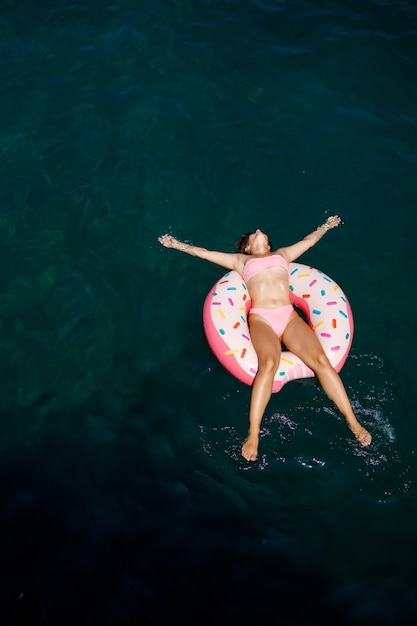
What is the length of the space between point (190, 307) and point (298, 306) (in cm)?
119

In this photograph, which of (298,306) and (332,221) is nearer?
(298,306)

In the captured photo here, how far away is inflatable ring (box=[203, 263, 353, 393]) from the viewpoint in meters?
5.41

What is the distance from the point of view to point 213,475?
206 inches

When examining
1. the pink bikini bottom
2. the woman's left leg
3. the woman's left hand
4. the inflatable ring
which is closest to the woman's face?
the inflatable ring

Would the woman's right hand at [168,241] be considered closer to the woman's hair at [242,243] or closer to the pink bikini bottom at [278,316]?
the woman's hair at [242,243]

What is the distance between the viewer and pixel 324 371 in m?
5.23

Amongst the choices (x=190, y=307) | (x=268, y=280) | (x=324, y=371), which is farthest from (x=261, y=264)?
(x=324, y=371)

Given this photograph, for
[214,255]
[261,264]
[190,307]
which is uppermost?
[261,264]

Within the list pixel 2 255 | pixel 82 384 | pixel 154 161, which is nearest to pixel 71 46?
pixel 154 161

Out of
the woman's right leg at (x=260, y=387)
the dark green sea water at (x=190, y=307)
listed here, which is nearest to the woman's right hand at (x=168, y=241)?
the dark green sea water at (x=190, y=307)

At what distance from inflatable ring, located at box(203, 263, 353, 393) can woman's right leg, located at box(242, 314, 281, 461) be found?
3.9 inches

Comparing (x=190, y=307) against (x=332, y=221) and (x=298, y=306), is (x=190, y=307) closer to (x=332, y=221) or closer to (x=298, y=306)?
(x=298, y=306)

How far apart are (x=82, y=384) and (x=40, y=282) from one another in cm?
144

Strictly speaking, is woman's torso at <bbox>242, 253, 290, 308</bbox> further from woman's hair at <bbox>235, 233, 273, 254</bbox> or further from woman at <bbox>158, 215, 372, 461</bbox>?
woman's hair at <bbox>235, 233, 273, 254</bbox>
